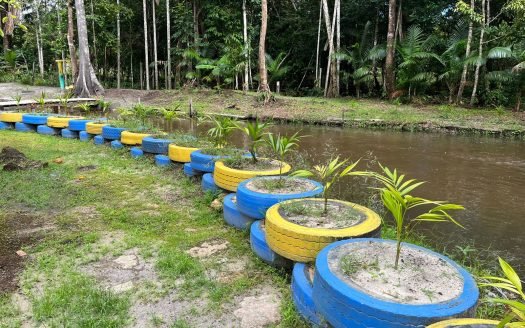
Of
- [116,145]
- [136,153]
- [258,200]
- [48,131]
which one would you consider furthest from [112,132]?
[258,200]

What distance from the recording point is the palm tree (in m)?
15.0

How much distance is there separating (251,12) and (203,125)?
10.2 meters

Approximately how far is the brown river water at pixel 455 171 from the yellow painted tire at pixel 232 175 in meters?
1.45

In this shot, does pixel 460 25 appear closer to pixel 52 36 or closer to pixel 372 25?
pixel 372 25

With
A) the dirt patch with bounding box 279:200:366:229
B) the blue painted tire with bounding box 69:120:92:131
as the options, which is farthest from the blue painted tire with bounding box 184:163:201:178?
the blue painted tire with bounding box 69:120:92:131

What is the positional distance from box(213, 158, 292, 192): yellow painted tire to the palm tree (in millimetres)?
12141

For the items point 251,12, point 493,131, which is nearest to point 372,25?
point 251,12

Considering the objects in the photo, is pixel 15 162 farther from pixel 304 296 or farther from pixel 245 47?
pixel 245 47

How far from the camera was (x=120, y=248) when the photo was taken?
3.80 meters

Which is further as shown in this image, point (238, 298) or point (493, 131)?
point (493, 131)

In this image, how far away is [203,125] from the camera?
13.7 meters

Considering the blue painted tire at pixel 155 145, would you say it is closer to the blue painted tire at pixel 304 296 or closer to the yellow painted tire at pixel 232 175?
the yellow painted tire at pixel 232 175

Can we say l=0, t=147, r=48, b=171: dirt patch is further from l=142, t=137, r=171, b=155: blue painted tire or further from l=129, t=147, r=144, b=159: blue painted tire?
l=142, t=137, r=171, b=155: blue painted tire

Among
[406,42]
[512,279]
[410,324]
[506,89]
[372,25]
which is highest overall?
[372,25]
